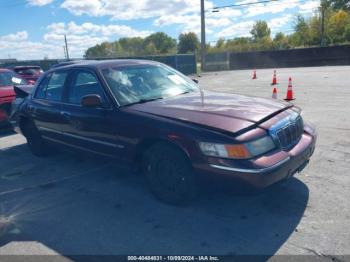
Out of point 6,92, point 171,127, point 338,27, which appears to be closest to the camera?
Result: point 171,127

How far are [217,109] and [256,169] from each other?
922mm

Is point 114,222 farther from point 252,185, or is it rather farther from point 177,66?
point 177,66

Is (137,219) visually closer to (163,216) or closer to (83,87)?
(163,216)

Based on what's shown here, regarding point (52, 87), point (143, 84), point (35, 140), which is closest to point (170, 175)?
point (143, 84)

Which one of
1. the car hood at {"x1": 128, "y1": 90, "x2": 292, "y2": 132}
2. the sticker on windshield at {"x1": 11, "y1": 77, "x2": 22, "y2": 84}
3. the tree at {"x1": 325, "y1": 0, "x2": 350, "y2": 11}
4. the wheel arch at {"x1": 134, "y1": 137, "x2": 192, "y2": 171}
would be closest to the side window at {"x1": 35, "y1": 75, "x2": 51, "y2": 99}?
the car hood at {"x1": 128, "y1": 90, "x2": 292, "y2": 132}

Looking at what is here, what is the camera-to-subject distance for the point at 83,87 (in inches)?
194

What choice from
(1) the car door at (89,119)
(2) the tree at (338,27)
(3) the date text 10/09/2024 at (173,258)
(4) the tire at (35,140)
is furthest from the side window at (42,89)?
(2) the tree at (338,27)

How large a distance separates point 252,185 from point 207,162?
0.49m

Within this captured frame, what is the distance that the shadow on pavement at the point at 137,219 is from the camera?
327 cm

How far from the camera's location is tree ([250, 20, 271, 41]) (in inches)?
3398

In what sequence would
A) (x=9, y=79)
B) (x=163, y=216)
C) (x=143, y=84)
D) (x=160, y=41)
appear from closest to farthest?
1. (x=163, y=216)
2. (x=143, y=84)
3. (x=9, y=79)
4. (x=160, y=41)

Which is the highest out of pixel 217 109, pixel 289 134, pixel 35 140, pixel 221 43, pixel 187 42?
pixel 187 42

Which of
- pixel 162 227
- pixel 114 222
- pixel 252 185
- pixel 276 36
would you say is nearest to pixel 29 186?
pixel 114 222

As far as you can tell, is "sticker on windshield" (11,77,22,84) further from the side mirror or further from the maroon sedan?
the side mirror
